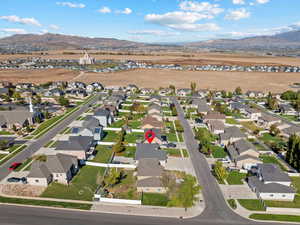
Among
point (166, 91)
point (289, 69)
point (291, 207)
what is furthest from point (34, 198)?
point (289, 69)

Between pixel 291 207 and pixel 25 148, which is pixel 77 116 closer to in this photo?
pixel 25 148

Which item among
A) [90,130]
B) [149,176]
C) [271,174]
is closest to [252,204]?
[271,174]

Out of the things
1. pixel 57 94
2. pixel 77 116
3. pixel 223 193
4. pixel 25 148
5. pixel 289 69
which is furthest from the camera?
pixel 289 69

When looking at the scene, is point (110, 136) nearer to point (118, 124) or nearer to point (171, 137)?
point (118, 124)

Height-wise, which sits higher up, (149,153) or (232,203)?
(149,153)

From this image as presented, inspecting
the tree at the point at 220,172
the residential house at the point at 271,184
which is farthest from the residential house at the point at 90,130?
the residential house at the point at 271,184

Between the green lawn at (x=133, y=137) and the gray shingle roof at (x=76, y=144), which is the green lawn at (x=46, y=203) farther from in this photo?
the green lawn at (x=133, y=137)
